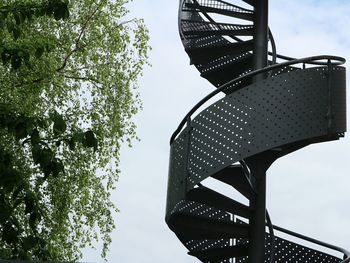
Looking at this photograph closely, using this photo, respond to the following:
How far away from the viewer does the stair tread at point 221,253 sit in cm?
754

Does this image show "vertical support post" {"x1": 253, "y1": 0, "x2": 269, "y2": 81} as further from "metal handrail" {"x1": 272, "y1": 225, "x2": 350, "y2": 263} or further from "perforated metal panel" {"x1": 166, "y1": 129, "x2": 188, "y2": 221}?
"metal handrail" {"x1": 272, "y1": 225, "x2": 350, "y2": 263}

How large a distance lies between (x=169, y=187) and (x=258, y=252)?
0.99 m

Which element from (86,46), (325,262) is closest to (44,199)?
(86,46)

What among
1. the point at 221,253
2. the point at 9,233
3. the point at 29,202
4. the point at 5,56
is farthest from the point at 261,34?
the point at 9,233

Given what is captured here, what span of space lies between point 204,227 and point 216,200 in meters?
0.34

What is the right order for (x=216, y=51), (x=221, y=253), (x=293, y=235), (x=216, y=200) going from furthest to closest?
(x=216, y=51), (x=293, y=235), (x=221, y=253), (x=216, y=200)

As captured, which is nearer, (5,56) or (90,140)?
(90,140)

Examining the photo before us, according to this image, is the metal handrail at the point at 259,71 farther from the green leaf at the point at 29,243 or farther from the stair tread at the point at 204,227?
the green leaf at the point at 29,243

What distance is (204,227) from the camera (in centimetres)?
729

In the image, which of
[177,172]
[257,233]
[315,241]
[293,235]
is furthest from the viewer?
[293,235]

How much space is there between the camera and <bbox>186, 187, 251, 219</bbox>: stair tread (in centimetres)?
699

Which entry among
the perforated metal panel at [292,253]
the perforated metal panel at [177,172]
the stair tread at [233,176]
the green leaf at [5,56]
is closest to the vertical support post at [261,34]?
the perforated metal panel at [177,172]

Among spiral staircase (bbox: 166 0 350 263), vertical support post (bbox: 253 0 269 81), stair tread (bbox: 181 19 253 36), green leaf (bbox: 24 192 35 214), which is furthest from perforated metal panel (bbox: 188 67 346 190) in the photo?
stair tread (bbox: 181 19 253 36)

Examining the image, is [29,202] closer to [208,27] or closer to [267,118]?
[267,118]
